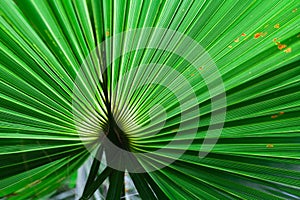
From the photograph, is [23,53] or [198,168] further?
[198,168]

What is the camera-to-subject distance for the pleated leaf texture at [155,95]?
0.70 m

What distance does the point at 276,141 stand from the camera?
886mm

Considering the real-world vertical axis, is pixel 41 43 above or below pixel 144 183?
above

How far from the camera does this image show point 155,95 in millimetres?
875

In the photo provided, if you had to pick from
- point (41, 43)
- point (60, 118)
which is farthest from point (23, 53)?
point (60, 118)

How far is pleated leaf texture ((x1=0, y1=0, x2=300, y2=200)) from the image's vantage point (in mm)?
699

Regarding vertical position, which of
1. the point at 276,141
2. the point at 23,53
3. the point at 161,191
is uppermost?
the point at 23,53

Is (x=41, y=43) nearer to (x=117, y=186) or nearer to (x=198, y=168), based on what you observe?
(x=117, y=186)

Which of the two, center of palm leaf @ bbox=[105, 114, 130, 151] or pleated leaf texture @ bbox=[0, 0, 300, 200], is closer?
pleated leaf texture @ bbox=[0, 0, 300, 200]

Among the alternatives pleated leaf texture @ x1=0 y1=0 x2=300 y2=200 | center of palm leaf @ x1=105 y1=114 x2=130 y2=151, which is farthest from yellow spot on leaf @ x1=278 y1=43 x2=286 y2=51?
center of palm leaf @ x1=105 y1=114 x2=130 y2=151

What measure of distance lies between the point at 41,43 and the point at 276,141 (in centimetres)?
61

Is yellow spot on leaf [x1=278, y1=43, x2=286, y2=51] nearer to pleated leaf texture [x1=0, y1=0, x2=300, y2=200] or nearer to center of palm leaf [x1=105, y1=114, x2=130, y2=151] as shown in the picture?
pleated leaf texture [x1=0, y1=0, x2=300, y2=200]

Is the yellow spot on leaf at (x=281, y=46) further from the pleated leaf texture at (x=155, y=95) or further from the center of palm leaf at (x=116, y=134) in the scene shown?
the center of palm leaf at (x=116, y=134)

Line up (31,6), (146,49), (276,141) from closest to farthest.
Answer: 1. (31,6)
2. (146,49)
3. (276,141)
